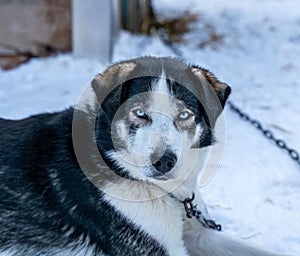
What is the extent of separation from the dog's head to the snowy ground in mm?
893

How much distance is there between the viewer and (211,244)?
3.40 m

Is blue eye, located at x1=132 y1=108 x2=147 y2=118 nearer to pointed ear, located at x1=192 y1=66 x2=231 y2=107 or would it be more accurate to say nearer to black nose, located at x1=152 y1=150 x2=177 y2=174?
black nose, located at x1=152 y1=150 x2=177 y2=174

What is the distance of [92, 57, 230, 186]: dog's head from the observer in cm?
297

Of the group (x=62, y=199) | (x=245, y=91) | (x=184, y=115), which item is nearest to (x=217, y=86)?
(x=184, y=115)

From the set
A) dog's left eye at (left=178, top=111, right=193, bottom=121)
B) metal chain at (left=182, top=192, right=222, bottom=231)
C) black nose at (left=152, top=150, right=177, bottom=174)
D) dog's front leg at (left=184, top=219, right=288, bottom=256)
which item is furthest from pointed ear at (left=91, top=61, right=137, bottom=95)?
dog's front leg at (left=184, top=219, right=288, bottom=256)

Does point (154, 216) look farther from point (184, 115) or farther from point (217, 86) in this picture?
point (217, 86)

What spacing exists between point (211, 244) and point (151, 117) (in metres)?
0.78

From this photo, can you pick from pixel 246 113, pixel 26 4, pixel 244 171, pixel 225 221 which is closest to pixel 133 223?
pixel 225 221

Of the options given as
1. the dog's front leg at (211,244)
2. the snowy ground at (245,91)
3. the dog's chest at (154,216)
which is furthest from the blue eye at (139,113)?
the snowy ground at (245,91)

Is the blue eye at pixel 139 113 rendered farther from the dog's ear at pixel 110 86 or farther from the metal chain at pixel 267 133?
the metal chain at pixel 267 133

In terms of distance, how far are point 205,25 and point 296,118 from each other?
2.35m

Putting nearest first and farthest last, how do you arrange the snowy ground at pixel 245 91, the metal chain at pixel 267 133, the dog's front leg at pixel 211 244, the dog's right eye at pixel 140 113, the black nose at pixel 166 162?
the black nose at pixel 166 162 < the dog's right eye at pixel 140 113 < the dog's front leg at pixel 211 244 < the snowy ground at pixel 245 91 < the metal chain at pixel 267 133

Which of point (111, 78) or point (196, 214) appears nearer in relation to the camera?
point (111, 78)

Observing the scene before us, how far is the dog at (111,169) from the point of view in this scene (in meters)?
3.06
